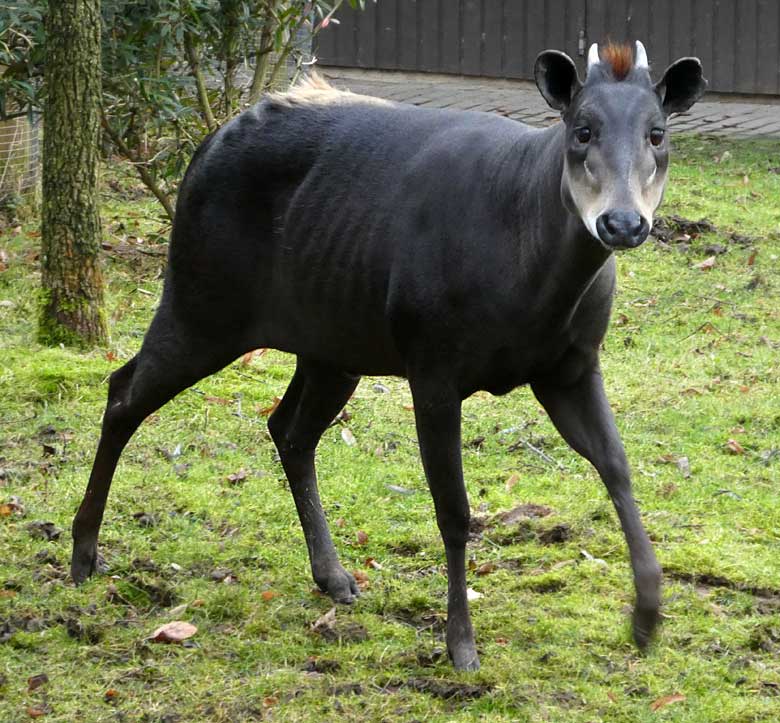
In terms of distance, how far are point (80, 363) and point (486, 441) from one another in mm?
2253

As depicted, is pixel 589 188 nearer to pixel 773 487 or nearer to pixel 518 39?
pixel 773 487

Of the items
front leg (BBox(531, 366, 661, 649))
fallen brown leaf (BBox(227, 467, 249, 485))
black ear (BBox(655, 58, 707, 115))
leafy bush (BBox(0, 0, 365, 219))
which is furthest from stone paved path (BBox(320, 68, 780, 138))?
black ear (BBox(655, 58, 707, 115))

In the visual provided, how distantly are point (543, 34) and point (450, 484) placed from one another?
39.2 feet

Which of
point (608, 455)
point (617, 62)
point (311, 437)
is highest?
point (617, 62)

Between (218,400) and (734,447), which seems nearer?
(734,447)

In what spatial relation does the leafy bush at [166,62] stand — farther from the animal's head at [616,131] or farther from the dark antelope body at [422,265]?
the animal's head at [616,131]

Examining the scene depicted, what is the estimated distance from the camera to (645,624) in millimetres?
4430

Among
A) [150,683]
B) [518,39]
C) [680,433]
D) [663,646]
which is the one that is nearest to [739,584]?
[663,646]

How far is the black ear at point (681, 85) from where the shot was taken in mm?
4125

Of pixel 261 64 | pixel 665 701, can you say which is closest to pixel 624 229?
pixel 665 701

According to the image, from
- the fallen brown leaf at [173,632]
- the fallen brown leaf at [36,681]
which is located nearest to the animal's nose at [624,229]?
the fallen brown leaf at [173,632]

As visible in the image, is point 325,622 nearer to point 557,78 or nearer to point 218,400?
point 557,78

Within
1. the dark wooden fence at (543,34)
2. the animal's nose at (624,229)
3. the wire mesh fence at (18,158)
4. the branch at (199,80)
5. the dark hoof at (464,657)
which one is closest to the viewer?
the animal's nose at (624,229)

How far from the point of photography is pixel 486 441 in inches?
273
